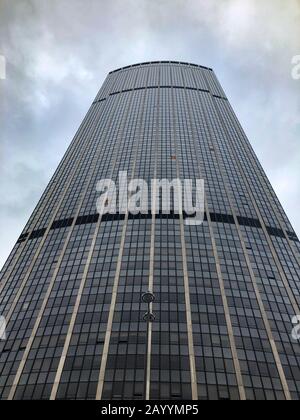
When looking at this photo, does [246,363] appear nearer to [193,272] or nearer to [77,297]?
[193,272]

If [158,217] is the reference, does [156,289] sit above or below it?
below

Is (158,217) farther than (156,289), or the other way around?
(158,217)

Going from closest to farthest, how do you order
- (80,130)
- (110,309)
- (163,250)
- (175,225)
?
(110,309)
(163,250)
(175,225)
(80,130)

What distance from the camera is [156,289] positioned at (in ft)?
271

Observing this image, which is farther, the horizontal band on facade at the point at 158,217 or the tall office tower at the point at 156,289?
the horizontal band on facade at the point at 158,217

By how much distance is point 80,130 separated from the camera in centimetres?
16312

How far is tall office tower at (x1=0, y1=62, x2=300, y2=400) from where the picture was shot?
66500mm

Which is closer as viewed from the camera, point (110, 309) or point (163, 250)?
point (110, 309)

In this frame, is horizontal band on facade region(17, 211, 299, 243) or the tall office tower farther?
horizontal band on facade region(17, 211, 299, 243)

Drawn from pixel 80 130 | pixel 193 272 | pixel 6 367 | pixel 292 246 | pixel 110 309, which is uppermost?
pixel 80 130

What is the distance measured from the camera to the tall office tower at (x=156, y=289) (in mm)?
66500

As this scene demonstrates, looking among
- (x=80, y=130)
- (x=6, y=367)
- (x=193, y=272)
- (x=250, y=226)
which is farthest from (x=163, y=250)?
(x=80, y=130)

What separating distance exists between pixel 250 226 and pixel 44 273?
165 feet
